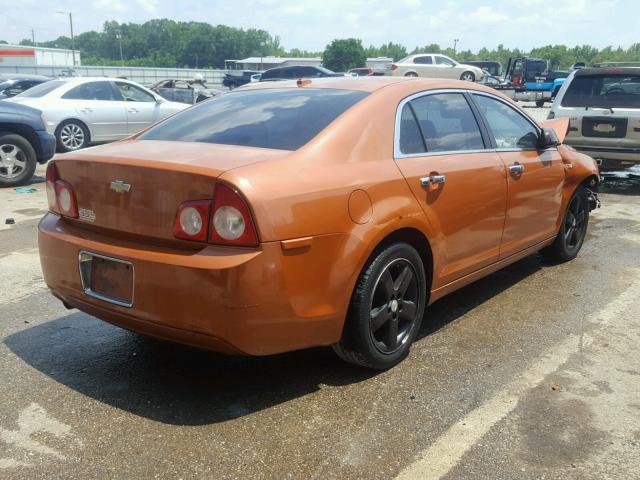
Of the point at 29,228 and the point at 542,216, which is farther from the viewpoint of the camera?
the point at 29,228

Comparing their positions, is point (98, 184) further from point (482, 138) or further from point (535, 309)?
point (535, 309)

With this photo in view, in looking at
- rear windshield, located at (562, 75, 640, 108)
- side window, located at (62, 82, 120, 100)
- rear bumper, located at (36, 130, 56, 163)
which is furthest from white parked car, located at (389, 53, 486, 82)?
rear bumper, located at (36, 130, 56, 163)

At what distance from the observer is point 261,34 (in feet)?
519

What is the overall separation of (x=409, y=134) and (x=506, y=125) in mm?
1283

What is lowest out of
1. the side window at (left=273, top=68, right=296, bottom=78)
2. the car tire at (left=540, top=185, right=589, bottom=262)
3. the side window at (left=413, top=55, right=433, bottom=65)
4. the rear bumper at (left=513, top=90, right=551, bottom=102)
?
the rear bumper at (left=513, top=90, right=551, bottom=102)

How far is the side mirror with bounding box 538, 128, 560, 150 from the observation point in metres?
4.74

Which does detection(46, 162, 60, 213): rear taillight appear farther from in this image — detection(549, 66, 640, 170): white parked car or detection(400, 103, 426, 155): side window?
detection(549, 66, 640, 170): white parked car

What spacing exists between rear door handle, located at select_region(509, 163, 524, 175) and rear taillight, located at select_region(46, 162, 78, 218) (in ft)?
9.11

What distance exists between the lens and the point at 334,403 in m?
3.11

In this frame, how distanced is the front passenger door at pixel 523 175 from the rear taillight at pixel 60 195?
2.66m

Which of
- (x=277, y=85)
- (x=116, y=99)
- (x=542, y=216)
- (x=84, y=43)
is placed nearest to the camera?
(x=277, y=85)

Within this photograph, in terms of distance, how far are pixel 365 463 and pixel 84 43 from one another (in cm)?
16449

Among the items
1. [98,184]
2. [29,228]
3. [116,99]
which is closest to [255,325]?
[98,184]

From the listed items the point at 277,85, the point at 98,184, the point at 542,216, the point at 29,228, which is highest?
the point at 277,85
